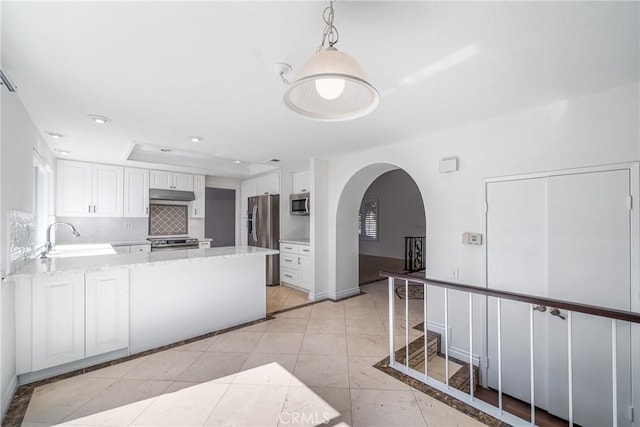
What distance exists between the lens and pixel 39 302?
2213 mm

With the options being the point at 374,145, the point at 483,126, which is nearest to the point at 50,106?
the point at 374,145

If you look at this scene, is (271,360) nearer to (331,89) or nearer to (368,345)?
(368,345)

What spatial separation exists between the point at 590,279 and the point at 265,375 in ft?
9.27

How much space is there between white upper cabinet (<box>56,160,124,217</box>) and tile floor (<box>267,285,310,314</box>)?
312 cm

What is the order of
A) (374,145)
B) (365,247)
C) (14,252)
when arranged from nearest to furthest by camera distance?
(14,252)
(374,145)
(365,247)

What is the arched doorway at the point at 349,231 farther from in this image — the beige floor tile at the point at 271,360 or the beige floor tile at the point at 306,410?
the beige floor tile at the point at 306,410

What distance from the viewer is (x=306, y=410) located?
1.91 metres

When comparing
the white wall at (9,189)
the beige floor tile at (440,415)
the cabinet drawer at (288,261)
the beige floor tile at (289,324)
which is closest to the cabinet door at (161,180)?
the cabinet drawer at (288,261)

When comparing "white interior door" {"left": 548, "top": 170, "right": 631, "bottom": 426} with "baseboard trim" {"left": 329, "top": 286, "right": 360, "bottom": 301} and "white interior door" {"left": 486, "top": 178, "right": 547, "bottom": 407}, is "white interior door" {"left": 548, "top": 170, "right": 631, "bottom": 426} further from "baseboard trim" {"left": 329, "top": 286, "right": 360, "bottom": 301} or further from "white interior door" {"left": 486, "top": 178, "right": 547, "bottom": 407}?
"baseboard trim" {"left": 329, "top": 286, "right": 360, "bottom": 301}

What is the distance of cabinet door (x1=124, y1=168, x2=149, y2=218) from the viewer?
499 centimetres

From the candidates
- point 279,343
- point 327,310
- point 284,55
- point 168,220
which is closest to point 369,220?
point 327,310

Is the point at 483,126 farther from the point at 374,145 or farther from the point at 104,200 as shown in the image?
the point at 104,200

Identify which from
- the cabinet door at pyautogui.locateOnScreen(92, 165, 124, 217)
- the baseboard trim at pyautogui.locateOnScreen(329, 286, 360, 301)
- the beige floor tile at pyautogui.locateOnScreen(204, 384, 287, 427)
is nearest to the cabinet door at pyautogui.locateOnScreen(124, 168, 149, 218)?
the cabinet door at pyautogui.locateOnScreen(92, 165, 124, 217)

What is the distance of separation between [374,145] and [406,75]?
1.80 metres
